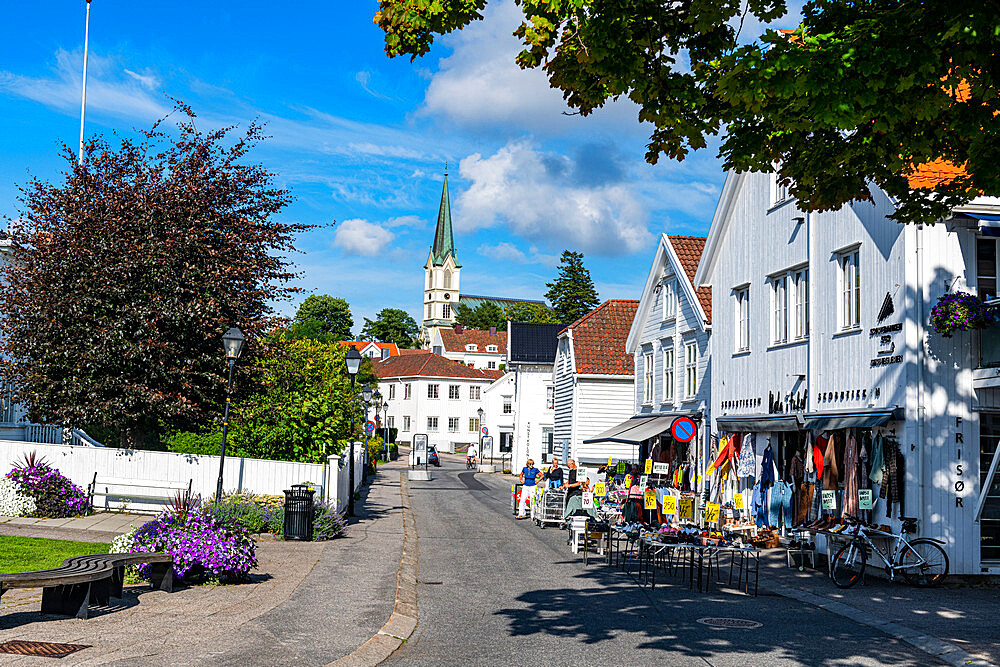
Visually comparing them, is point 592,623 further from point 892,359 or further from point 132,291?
point 132,291

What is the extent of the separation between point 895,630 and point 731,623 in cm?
190

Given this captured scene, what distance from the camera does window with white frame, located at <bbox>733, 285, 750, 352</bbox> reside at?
2312 centimetres

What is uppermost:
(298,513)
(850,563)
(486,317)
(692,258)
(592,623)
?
(486,317)

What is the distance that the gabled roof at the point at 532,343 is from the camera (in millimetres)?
56625

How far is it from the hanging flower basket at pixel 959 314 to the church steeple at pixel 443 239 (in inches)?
6534

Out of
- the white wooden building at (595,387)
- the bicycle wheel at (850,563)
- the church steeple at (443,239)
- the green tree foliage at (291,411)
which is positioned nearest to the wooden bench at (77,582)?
the bicycle wheel at (850,563)

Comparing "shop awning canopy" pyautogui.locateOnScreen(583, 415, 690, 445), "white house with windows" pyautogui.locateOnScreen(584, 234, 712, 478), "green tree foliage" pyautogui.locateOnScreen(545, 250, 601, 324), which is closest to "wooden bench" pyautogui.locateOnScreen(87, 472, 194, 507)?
"shop awning canopy" pyautogui.locateOnScreen(583, 415, 690, 445)

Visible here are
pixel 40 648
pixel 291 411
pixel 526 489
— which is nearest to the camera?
pixel 40 648

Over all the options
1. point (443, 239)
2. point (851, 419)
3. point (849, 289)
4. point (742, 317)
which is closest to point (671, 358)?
point (742, 317)

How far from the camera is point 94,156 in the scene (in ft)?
73.0

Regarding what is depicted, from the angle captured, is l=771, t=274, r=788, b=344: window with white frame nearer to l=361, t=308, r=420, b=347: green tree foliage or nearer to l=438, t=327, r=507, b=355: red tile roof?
l=438, t=327, r=507, b=355: red tile roof

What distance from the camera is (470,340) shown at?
122 m

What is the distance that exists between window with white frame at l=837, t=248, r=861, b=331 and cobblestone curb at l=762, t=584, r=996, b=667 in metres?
5.57

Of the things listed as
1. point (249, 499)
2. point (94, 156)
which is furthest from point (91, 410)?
point (94, 156)
